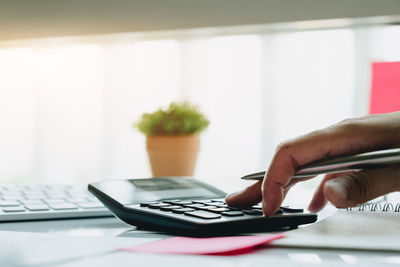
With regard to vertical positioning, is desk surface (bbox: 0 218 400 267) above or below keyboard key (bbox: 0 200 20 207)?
above

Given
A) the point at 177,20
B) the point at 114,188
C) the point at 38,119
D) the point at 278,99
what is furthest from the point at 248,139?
the point at 114,188

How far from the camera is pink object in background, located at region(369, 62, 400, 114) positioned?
987mm

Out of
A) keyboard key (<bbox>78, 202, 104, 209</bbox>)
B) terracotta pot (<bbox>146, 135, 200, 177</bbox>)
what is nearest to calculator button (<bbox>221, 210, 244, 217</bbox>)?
keyboard key (<bbox>78, 202, 104, 209</bbox>)

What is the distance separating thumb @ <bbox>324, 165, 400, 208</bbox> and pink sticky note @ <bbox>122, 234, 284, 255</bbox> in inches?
4.1

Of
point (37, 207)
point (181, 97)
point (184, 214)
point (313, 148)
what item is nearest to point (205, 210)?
point (184, 214)

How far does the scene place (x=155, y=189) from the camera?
69 cm

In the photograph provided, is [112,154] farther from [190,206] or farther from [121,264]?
[121,264]

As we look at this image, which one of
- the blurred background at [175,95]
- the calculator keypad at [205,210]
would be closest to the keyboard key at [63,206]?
the calculator keypad at [205,210]

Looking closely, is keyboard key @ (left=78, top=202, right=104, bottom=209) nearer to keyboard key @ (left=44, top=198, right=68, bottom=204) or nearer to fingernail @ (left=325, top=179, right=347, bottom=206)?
keyboard key @ (left=44, top=198, right=68, bottom=204)

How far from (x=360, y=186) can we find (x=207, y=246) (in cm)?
23

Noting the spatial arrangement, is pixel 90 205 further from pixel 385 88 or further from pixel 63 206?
pixel 385 88

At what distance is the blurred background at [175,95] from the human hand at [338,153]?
3.35ft

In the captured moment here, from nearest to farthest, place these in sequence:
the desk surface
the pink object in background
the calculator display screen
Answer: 1. the desk surface
2. the calculator display screen
3. the pink object in background

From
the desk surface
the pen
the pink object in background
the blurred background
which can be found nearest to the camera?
the desk surface
